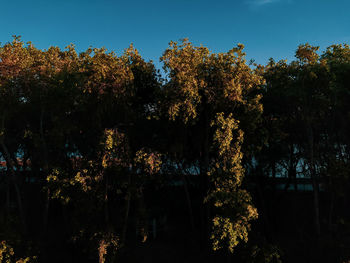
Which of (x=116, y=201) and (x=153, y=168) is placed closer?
(x=153, y=168)

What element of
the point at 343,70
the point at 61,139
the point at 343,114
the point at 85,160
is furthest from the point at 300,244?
the point at 61,139

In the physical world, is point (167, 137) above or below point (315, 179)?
above

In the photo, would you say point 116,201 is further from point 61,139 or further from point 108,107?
point 108,107

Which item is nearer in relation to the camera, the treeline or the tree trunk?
the treeline

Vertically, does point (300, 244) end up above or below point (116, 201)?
below

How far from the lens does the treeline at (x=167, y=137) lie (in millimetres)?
14438

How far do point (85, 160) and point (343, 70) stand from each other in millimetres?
14756

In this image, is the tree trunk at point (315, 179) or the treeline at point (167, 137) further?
the tree trunk at point (315, 179)

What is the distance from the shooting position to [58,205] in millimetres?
26750

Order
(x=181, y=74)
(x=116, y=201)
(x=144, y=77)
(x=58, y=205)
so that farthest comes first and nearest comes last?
(x=58, y=205) → (x=116, y=201) → (x=144, y=77) → (x=181, y=74)

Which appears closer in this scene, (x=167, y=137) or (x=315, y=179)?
(x=167, y=137)

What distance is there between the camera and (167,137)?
57.6ft

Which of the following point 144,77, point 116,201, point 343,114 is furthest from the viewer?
point 116,201

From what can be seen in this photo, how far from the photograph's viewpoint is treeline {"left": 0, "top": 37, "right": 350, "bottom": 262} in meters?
14.4
